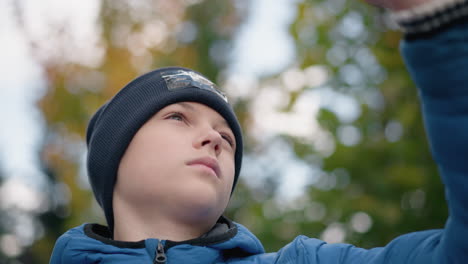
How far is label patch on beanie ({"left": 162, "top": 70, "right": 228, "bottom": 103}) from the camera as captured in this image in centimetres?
204

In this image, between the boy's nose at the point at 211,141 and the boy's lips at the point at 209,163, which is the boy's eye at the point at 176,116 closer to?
the boy's nose at the point at 211,141

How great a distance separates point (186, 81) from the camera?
6.77 feet

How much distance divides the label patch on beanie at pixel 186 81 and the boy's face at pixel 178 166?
108 millimetres

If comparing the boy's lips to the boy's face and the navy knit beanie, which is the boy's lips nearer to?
the boy's face

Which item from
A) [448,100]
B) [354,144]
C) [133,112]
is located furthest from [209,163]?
[354,144]

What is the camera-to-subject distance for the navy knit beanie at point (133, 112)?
1.97 metres

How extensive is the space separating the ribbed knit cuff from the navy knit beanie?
108 centimetres

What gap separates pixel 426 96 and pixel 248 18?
35.5ft

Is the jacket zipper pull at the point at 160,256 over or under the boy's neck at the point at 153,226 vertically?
under

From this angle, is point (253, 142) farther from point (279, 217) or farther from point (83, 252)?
point (83, 252)

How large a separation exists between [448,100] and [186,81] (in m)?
1.22

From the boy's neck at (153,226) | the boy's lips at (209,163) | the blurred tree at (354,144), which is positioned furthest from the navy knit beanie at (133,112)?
the blurred tree at (354,144)

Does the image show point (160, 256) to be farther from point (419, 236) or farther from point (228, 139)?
point (419, 236)

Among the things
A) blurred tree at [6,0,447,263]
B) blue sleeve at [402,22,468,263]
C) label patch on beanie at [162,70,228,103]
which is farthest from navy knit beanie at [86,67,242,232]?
blurred tree at [6,0,447,263]
